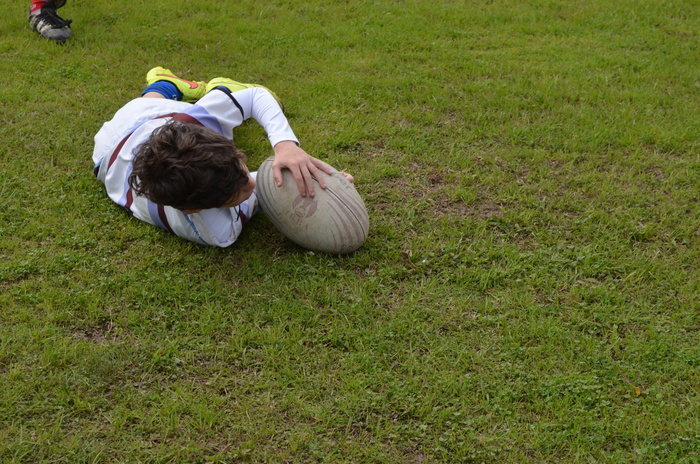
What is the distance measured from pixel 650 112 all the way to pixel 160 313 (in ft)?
14.1

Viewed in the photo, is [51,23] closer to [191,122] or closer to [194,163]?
[191,122]

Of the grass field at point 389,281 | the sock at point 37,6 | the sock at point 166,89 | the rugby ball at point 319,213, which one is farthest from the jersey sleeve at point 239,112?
the sock at point 37,6

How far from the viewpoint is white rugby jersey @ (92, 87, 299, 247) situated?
149 inches

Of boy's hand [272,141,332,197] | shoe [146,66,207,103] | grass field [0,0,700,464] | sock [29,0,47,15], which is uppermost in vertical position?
sock [29,0,47,15]

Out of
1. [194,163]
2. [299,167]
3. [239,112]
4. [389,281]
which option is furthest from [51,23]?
[389,281]

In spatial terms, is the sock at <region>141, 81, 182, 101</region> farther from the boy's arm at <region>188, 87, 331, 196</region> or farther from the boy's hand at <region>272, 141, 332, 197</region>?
the boy's hand at <region>272, 141, 332, 197</region>

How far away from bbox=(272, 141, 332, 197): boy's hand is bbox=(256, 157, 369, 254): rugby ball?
0.12ft

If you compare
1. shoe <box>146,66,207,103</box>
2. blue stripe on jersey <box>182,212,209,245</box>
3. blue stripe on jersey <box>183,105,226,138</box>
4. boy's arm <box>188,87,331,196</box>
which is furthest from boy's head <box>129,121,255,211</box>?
shoe <box>146,66,207,103</box>

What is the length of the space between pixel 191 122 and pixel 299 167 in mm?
790

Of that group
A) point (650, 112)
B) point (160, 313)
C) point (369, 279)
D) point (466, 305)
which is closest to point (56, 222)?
point (160, 313)

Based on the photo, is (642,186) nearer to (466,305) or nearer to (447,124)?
(447,124)

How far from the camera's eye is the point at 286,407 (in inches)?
118

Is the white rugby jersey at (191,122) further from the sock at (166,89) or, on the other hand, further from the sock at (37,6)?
the sock at (37,6)

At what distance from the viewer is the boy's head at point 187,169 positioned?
3361 millimetres
